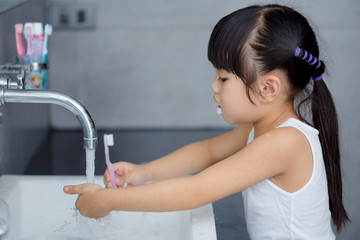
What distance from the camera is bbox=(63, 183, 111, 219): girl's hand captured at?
2.77 feet

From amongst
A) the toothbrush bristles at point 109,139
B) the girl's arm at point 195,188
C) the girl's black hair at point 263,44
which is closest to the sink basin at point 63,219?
the girl's arm at point 195,188

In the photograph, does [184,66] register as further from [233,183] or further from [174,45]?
[233,183]

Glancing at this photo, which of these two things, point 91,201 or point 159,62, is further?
point 159,62

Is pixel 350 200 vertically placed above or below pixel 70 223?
below

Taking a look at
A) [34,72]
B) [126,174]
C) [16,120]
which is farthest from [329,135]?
[16,120]

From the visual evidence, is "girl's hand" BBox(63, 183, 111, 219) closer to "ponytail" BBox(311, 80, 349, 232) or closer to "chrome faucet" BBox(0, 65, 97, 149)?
"chrome faucet" BBox(0, 65, 97, 149)

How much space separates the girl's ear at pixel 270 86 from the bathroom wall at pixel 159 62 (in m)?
1.24

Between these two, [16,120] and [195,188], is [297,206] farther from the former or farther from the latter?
[16,120]

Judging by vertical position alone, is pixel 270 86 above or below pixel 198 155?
above

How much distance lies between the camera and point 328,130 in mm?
1027

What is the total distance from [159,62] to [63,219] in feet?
4.20

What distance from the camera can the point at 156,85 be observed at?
2201 mm

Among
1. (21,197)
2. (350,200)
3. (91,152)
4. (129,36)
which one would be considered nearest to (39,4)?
(129,36)

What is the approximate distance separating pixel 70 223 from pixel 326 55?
4.98 ft
